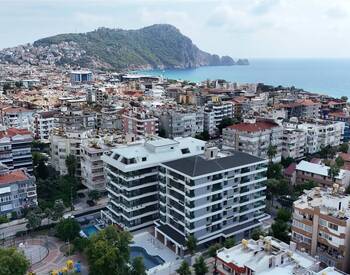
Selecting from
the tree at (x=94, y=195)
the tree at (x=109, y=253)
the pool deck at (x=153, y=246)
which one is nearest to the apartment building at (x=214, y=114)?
the tree at (x=94, y=195)

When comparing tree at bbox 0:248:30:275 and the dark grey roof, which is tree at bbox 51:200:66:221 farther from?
the dark grey roof

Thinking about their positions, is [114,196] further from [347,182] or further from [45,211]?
[347,182]

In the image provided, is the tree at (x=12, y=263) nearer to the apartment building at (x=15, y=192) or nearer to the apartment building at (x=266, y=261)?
the apartment building at (x=266, y=261)

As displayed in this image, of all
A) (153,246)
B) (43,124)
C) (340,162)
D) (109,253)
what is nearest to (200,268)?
(153,246)

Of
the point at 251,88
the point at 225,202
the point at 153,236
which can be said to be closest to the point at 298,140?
the point at 225,202

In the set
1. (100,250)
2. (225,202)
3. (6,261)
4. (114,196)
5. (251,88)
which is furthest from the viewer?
(251,88)

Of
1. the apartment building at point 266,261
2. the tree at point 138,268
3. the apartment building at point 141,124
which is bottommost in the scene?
the tree at point 138,268
